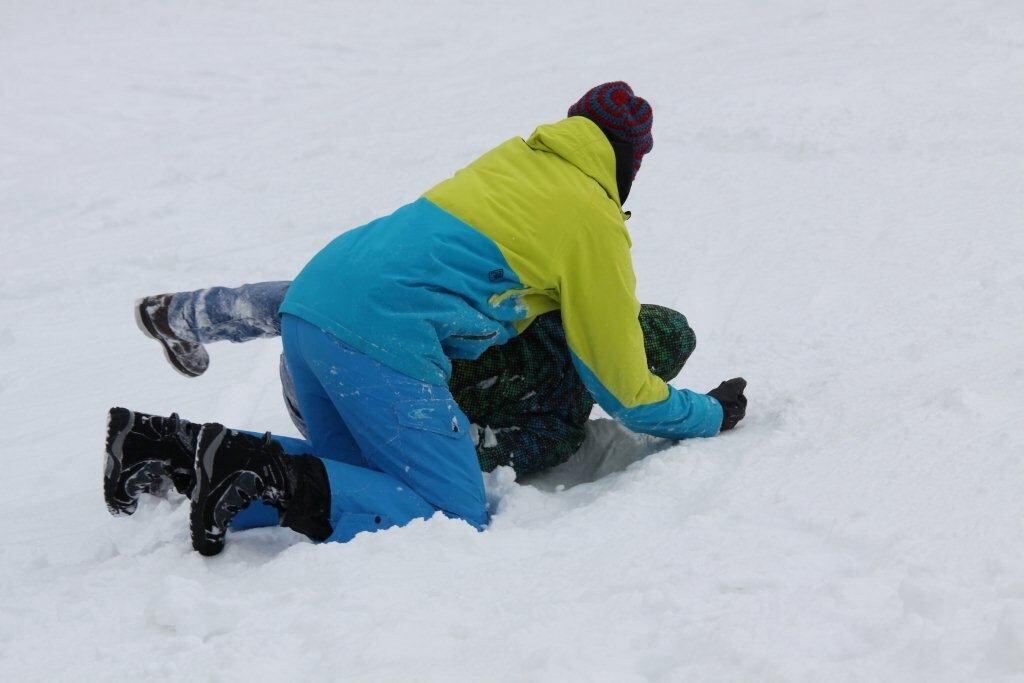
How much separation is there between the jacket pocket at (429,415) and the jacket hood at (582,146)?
0.69 metres

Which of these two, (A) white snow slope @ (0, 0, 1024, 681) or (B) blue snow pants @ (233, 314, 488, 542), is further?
(B) blue snow pants @ (233, 314, 488, 542)

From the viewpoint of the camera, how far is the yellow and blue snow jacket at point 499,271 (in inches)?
96.4

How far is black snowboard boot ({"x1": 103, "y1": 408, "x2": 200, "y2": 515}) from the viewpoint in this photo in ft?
7.80

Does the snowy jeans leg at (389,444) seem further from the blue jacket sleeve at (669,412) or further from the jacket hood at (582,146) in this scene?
the jacket hood at (582,146)

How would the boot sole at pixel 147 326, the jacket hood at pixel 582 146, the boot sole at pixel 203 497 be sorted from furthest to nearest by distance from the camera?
the boot sole at pixel 147 326 → the jacket hood at pixel 582 146 → the boot sole at pixel 203 497

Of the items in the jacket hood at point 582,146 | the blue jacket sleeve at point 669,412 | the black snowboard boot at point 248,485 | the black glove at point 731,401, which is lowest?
the black glove at point 731,401

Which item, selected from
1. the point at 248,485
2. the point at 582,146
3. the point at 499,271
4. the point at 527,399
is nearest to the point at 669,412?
the point at 527,399

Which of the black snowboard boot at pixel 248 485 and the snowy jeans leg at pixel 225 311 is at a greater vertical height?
the snowy jeans leg at pixel 225 311

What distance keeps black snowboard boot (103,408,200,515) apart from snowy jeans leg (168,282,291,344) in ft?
1.52

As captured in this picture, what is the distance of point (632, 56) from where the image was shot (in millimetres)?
7848

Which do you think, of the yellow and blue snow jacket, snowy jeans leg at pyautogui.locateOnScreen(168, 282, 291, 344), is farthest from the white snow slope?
snowy jeans leg at pyautogui.locateOnScreen(168, 282, 291, 344)

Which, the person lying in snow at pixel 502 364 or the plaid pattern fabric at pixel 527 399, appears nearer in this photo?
the person lying in snow at pixel 502 364

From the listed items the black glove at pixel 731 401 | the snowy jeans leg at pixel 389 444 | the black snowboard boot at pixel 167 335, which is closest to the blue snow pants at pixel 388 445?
the snowy jeans leg at pixel 389 444

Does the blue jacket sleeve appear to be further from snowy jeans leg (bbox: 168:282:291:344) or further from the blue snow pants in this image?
snowy jeans leg (bbox: 168:282:291:344)
